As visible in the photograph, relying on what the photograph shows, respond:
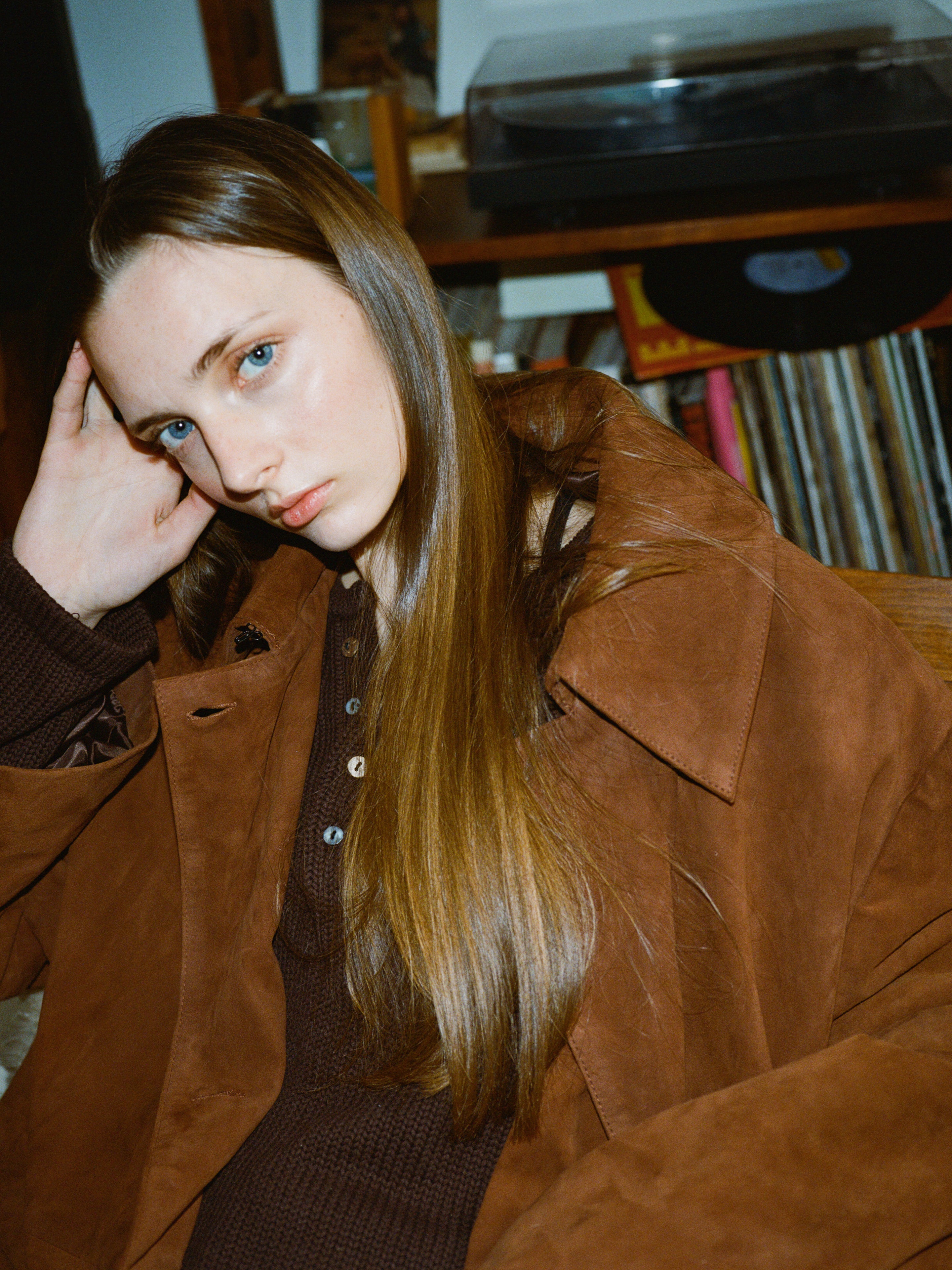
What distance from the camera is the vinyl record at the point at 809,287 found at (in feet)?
5.25

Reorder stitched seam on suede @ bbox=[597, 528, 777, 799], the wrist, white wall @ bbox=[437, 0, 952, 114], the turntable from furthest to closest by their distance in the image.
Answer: white wall @ bbox=[437, 0, 952, 114]
the turntable
the wrist
stitched seam on suede @ bbox=[597, 528, 777, 799]

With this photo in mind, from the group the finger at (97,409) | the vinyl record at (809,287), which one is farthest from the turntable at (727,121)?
the finger at (97,409)

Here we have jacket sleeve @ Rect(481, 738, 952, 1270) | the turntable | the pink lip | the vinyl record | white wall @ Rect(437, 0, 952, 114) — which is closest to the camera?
jacket sleeve @ Rect(481, 738, 952, 1270)

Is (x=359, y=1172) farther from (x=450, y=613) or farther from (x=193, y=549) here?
(x=193, y=549)

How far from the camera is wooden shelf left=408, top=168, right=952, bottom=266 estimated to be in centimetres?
143

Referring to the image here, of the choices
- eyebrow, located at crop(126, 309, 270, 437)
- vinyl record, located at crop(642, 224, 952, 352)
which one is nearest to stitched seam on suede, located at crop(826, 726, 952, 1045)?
eyebrow, located at crop(126, 309, 270, 437)

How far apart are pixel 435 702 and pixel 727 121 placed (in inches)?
38.6

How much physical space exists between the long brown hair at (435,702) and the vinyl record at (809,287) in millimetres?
743

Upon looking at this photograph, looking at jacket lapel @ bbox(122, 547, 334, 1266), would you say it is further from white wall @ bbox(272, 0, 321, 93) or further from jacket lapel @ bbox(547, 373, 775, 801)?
white wall @ bbox(272, 0, 321, 93)

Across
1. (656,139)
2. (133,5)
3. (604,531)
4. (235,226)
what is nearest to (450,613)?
(604,531)

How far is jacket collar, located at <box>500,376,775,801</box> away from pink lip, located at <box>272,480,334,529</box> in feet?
0.75

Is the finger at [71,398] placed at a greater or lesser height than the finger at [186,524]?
greater

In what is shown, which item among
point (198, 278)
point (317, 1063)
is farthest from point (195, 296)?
point (317, 1063)

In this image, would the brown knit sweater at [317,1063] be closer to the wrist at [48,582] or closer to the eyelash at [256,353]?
the wrist at [48,582]
